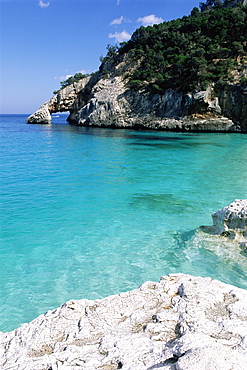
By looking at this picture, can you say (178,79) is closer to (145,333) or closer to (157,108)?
(157,108)

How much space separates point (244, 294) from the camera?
3.38 meters

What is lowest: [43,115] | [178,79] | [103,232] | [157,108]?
[103,232]

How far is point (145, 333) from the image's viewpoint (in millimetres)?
2838

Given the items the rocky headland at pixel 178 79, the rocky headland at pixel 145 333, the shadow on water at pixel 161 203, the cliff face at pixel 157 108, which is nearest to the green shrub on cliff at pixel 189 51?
the rocky headland at pixel 178 79

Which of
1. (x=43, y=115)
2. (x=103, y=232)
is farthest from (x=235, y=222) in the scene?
(x=43, y=115)

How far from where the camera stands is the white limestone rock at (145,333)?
238 centimetres

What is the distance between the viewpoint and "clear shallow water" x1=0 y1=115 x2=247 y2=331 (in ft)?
18.9

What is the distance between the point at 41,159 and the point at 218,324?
19492 mm

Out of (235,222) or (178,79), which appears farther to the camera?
(178,79)

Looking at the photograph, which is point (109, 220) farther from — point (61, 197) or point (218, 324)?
point (218, 324)

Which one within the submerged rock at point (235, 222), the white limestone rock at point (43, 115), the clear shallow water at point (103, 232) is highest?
the white limestone rock at point (43, 115)

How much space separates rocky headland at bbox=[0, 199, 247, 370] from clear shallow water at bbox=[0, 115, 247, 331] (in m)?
2.07

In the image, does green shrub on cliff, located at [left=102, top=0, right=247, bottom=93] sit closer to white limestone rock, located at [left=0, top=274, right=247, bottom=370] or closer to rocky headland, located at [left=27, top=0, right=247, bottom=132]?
rocky headland, located at [left=27, top=0, right=247, bottom=132]

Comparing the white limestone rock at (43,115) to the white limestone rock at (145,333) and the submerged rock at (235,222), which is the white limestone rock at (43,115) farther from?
the white limestone rock at (145,333)
